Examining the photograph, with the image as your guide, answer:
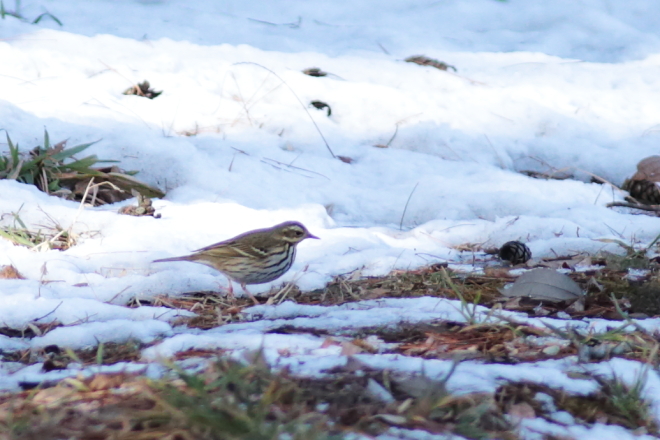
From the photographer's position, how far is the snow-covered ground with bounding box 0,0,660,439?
3.84 meters

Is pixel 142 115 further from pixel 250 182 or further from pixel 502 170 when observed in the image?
pixel 502 170

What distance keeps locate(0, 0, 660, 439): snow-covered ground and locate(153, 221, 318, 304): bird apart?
11 cm

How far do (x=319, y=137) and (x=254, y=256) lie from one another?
3.17 metres

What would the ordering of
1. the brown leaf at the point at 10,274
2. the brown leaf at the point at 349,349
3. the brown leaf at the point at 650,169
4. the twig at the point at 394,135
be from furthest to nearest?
the twig at the point at 394,135, the brown leaf at the point at 650,169, the brown leaf at the point at 10,274, the brown leaf at the point at 349,349

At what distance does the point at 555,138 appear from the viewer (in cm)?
791

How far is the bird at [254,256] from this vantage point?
4234 millimetres

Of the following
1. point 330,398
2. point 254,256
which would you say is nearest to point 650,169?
point 254,256

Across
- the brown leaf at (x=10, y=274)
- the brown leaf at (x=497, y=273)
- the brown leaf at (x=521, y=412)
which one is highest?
the brown leaf at (x=521, y=412)

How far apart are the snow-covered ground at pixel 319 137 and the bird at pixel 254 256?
0.11 m

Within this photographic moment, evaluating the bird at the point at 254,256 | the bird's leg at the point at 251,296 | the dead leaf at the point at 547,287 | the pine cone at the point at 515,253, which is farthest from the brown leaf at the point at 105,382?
the pine cone at the point at 515,253

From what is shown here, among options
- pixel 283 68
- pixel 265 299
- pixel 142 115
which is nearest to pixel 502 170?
pixel 283 68

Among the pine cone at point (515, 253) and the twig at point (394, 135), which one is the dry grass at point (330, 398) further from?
the twig at point (394, 135)

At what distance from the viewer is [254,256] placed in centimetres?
427

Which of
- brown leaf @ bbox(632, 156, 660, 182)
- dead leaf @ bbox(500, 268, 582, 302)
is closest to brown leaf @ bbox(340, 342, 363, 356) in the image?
dead leaf @ bbox(500, 268, 582, 302)
